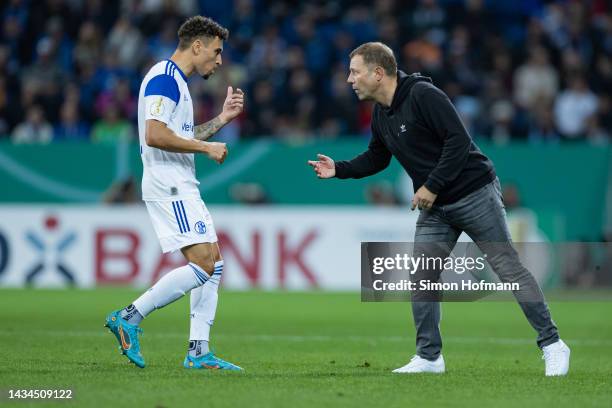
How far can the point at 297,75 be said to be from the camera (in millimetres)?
20438

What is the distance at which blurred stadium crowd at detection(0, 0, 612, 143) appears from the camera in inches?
782

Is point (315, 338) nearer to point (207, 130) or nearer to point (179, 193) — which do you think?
point (207, 130)

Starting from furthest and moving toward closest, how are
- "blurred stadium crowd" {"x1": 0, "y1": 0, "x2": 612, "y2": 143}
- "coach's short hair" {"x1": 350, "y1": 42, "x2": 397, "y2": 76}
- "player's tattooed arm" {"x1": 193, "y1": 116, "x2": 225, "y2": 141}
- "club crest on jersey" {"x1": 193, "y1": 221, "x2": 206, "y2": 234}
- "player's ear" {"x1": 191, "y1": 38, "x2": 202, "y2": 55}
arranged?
"blurred stadium crowd" {"x1": 0, "y1": 0, "x2": 612, "y2": 143} < "player's tattooed arm" {"x1": 193, "y1": 116, "x2": 225, "y2": 141} < "player's ear" {"x1": 191, "y1": 38, "x2": 202, "y2": 55} < "coach's short hair" {"x1": 350, "y1": 42, "x2": 397, "y2": 76} < "club crest on jersey" {"x1": 193, "y1": 221, "x2": 206, "y2": 234}

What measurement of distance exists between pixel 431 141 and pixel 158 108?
6.37 feet

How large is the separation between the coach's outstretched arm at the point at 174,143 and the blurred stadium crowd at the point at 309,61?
37.3ft

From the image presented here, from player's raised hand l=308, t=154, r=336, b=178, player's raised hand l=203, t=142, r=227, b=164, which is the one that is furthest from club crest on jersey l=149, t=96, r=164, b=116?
player's raised hand l=308, t=154, r=336, b=178

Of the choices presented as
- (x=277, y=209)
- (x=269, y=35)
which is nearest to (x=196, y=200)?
(x=277, y=209)

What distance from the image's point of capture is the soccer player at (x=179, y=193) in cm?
814

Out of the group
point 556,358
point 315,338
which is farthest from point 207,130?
point 315,338

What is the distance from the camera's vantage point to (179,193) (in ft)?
27.3

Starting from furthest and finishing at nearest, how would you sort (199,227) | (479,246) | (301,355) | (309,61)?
(309,61) < (301,355) < (479,246) < (199,227)

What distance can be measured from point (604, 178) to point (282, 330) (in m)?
8.32

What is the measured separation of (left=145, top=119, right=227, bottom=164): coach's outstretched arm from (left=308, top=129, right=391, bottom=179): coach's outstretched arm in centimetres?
108

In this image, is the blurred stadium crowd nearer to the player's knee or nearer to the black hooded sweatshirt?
the black hooded sweatshirt
